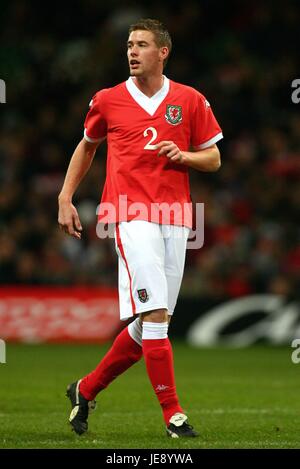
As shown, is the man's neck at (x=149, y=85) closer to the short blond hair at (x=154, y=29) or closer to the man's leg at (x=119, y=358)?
the short blond hair at (x=154, y=29)

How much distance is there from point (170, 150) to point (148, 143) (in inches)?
13.3

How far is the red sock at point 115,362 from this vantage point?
6836 millimetres

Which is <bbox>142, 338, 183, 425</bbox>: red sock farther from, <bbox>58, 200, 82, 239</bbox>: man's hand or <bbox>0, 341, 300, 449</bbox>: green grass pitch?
<bbox>58, 200, 82, 239</bbox>: man's hand

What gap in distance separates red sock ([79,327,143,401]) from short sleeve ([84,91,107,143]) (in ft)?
4.14

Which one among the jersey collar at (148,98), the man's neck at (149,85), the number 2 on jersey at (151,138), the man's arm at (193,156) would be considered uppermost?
the man's neck at (149,85)

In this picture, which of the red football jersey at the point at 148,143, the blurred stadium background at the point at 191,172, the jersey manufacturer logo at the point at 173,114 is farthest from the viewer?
the blurred stadium background at the point at 191,172

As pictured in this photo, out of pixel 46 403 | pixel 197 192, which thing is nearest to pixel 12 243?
pixel 197 192

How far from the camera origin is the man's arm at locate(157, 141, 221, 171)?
6.36 metres

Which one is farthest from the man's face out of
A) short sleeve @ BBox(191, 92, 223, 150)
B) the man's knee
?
the man's knee

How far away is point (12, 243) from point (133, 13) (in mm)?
5773

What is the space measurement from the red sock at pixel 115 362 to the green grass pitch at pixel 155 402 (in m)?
0.27

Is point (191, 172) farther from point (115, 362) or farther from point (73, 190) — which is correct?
point (115, 362)

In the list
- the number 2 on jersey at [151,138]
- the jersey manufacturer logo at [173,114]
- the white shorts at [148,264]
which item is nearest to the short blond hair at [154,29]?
the jersey manufacturer logo at [173,114]

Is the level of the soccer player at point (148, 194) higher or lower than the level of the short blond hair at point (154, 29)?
lower
